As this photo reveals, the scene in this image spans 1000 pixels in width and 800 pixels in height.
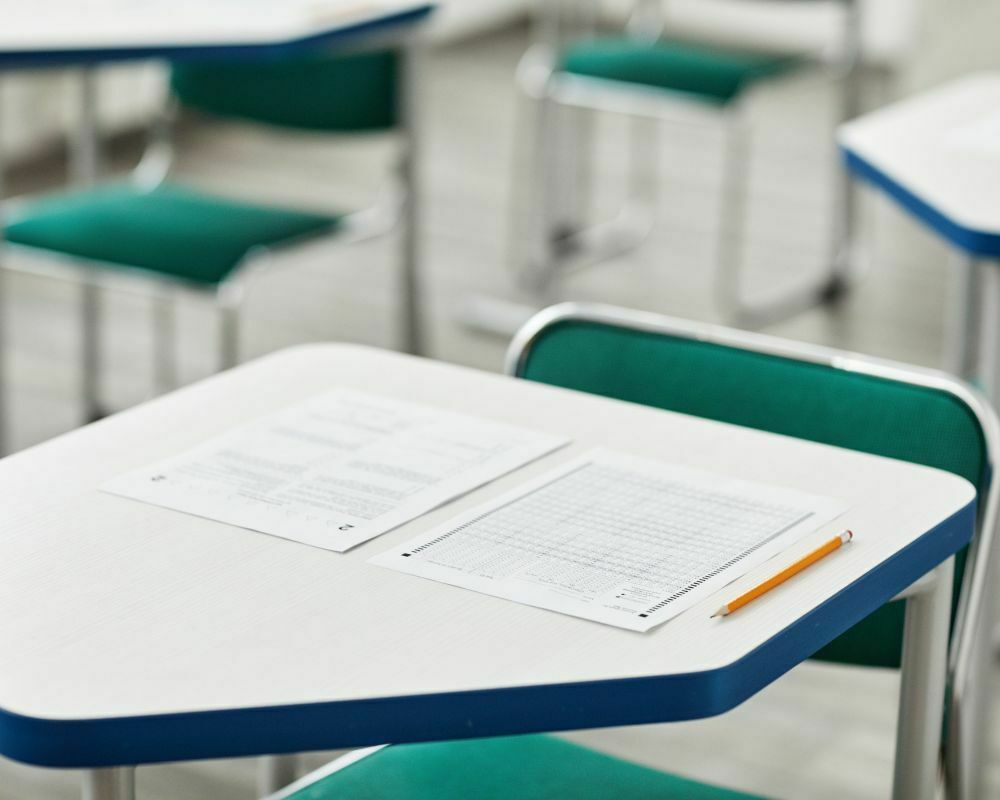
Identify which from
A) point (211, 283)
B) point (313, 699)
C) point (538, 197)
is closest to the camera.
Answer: point (313, 699)

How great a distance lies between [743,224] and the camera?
480cm

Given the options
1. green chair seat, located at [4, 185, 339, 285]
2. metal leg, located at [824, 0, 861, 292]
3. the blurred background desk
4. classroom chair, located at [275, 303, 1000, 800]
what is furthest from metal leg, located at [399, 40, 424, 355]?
classroom chair, located at [275, 303, 1000, 800]

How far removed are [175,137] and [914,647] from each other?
4.43 metres

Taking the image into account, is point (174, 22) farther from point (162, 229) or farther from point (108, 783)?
point (108, 783)

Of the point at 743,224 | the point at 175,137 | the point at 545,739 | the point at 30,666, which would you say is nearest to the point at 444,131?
the point at 175,137

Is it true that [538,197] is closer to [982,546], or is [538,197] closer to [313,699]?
[982,546]

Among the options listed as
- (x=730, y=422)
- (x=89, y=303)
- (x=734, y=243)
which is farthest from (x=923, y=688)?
(x=734, y=243)

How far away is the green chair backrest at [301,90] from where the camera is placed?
10.8 ft

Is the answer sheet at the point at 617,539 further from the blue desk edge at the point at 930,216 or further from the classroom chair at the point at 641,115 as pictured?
the classroom chair at the point at 641,115

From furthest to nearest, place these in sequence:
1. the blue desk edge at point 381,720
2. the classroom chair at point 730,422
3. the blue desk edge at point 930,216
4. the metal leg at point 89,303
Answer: the metal leg at point 89,303 < the blue desk edge at point 930,216 < the classroom chair at point 730,422 < the blue desk edge at point 381,720

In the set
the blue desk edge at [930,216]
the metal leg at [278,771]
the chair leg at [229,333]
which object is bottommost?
the metal leg at [278,771]

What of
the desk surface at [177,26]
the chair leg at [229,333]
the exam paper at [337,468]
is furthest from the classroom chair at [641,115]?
the exam paper at [337,468]

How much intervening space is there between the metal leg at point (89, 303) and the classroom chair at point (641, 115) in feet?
3.84

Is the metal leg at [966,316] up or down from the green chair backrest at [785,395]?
down
